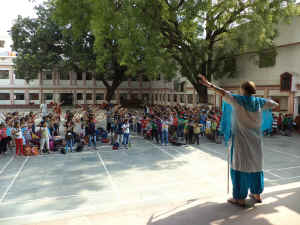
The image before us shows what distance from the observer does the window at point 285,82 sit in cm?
1820

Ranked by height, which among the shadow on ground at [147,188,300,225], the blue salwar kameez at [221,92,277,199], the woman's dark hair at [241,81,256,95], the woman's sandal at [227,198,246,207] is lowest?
the shadow on ground at [147,188,300,225]

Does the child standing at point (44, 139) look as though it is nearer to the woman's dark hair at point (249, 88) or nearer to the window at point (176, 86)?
the woman's dark hair at point (249, 88)

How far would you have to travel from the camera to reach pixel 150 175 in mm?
7812

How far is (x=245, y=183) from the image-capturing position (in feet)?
12.8

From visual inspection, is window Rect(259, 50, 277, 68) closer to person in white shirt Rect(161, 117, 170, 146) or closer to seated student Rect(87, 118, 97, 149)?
person in white shirt Rect(161, 117, 170, 146)

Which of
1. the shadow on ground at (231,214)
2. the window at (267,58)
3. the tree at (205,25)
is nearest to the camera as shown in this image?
the shadow on ground at (231,214)

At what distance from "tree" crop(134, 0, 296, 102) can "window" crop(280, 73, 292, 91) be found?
3.39 meters

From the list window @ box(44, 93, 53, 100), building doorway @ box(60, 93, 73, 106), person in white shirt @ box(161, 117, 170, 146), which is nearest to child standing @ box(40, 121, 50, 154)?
person in white shirt @ box(161, 117, 170, 146)

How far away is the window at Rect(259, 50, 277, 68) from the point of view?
64.3 ft

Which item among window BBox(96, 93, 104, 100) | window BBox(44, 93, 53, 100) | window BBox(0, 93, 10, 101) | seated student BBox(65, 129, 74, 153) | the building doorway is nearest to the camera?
seated student BBox(65, 129, 74, 153)

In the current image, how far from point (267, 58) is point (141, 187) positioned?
1751 centimetres

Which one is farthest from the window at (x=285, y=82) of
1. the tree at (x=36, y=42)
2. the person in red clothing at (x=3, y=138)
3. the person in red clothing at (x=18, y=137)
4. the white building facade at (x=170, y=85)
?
the tree at (x=36, y=42)

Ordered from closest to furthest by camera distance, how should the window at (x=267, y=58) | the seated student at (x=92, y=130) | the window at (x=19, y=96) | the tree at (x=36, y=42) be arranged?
1. the seated student at (x=92, y=130)
2. the window at (x=267, y=58)
3. the tree at (x=36, y=42)
4. the window at (x=19, y=96)

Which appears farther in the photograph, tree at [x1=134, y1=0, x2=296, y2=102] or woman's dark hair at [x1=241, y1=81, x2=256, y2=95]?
tree at [x1=134, y1=0, x2=296, y2=102]
